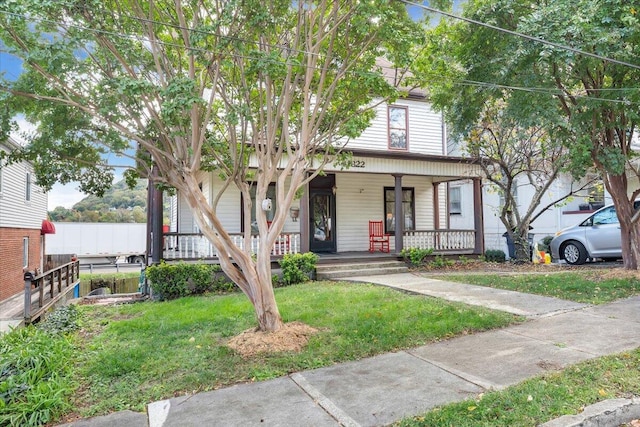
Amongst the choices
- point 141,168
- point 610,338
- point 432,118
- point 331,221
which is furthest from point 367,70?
point 432,118

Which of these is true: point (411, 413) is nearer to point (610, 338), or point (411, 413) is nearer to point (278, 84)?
point (610, 338)

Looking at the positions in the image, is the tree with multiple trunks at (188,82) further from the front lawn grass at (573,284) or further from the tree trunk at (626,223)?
the tree trunk at (626,223)

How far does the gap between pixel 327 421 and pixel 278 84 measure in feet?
16.3

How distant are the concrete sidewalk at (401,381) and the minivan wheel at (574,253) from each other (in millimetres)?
7846

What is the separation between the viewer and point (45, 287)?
11062mm

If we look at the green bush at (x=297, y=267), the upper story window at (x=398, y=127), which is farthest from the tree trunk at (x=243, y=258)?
the upper story window at (x=398, y=127)

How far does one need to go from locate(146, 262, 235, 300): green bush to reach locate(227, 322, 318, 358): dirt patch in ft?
15.2

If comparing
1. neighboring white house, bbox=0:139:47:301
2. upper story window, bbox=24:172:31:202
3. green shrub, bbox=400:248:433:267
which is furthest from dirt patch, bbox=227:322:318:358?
upper story window, bbox=24:172:31:202

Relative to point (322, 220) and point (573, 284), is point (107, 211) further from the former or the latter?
point (573, 284)

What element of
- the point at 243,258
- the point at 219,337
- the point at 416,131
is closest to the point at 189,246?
the point at 219,337

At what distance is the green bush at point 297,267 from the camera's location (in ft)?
33.7

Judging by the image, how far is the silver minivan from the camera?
38.5 feet

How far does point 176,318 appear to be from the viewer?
6.64 metres

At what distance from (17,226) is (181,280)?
9019mm
